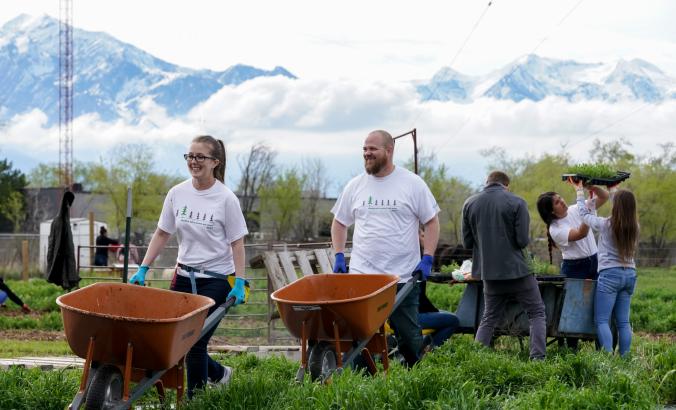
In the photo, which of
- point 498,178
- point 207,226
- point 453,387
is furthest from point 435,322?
point 453,387

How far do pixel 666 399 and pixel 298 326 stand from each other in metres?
2.42

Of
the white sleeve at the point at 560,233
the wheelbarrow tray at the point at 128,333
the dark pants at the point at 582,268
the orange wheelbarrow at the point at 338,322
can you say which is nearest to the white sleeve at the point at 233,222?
the orange wheelbarrow at the point at 338,322

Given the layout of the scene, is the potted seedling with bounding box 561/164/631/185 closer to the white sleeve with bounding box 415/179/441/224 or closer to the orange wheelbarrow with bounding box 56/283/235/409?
the white sleeve with bounding box 415/179/441/224

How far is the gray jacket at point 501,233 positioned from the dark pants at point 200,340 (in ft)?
9.25

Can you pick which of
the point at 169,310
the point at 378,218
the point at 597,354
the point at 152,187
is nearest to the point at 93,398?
the point at 169,310

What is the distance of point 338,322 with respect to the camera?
21.1ft

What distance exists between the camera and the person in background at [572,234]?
9.49m

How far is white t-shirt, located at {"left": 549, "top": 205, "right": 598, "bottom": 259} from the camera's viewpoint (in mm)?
9594

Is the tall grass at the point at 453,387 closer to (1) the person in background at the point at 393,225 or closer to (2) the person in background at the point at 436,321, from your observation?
(1) the person in background at the point at 393,225

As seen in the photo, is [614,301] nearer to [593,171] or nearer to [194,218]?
[593,171]

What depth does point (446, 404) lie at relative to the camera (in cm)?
504

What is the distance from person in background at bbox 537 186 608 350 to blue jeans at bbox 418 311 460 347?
1.33 meters

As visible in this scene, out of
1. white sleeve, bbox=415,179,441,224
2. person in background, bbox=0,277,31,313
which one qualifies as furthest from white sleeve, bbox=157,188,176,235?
person in background, bbox=0,277,31,313

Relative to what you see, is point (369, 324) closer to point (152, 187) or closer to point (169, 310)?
point (169, 310)
